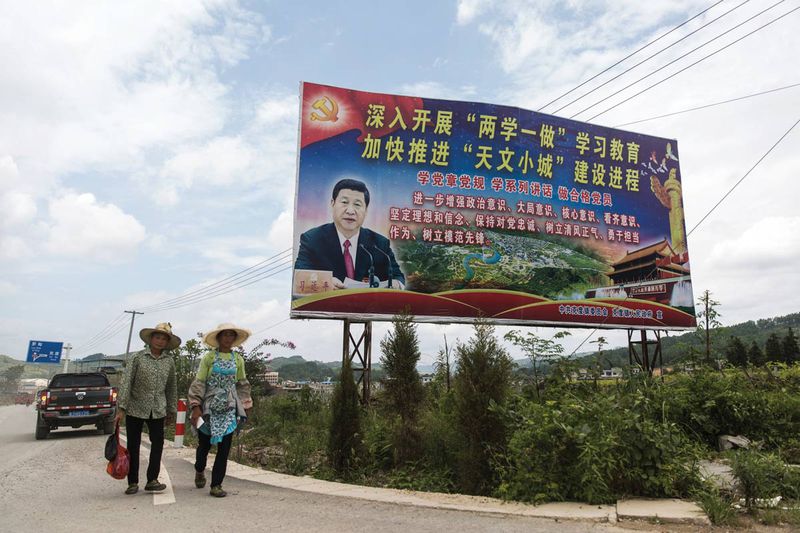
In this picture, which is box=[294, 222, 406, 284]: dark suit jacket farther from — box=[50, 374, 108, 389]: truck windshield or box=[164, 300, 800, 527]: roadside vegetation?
box=[50, 374, 108, 389]: truck windshield

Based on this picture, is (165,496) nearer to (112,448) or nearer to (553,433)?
(112,448)

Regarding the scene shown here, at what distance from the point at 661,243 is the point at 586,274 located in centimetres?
307

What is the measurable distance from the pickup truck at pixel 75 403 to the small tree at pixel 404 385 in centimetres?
831

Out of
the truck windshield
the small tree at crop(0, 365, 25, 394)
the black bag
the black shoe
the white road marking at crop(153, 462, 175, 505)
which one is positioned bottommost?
the small tree at crop(0, 365, 25, 394)

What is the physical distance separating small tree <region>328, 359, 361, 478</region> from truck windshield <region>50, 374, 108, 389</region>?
894 cm

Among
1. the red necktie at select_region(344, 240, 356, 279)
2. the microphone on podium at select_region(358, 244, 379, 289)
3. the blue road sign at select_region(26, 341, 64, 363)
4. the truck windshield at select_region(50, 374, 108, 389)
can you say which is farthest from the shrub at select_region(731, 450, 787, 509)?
the blue road sign at select_region(26, 341, 64, 363)

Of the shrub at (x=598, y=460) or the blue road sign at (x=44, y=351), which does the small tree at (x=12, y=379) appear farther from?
the shrub at (x=598, y=460)

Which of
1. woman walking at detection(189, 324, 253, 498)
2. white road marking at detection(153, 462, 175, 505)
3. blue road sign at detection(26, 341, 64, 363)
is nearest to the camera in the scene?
white road marking at detection(153, 462, 175, 505)

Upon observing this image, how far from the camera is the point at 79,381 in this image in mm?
12867

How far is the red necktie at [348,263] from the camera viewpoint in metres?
11.9

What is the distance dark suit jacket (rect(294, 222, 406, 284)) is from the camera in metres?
11.7

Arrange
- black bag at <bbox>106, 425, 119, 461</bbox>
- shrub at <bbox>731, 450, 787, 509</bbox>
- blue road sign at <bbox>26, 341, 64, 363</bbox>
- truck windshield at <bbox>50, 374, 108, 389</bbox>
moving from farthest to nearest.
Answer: blue road sign at <bbox>26, 341, 64, 363</bbox> → truck windshield at <bbox>50, 374, 108, 389</bbox> → black bag at <bbox>106, 425, 119, 461</bbox> → shrub at <bbox>731, 450, 787, 509</bbox>

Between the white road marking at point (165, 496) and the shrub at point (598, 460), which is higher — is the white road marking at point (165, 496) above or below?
below

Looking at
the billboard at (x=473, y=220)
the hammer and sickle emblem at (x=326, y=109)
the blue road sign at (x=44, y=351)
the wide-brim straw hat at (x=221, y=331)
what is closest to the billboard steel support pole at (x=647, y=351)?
the billboard at (x=473, y=220)
